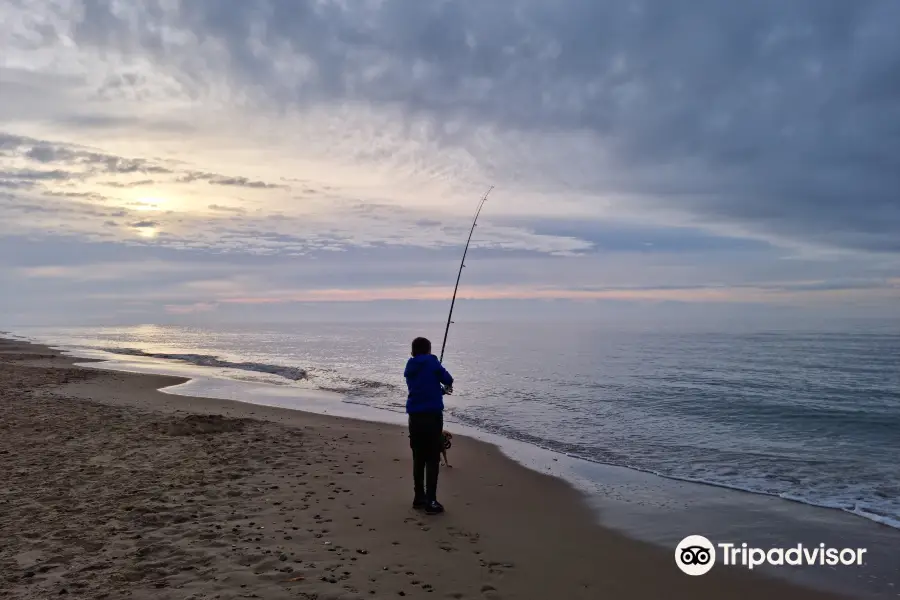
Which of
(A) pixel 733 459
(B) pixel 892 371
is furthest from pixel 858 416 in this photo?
(B) pixel 892 371

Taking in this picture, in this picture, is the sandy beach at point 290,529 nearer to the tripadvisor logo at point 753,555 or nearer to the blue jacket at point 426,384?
the tripadvisor logo at point 753,555

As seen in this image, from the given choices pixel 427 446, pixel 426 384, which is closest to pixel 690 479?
pixel 427 446

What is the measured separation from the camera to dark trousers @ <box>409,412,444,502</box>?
746 cm

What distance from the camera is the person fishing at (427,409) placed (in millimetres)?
7457

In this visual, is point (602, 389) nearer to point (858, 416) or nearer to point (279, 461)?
point (858, 416)

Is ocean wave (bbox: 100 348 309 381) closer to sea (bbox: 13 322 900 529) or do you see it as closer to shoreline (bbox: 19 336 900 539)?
sea (bbox: 13 322 900 529)

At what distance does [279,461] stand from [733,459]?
32.2 ft

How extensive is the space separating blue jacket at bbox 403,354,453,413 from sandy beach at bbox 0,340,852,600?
4.67 ft

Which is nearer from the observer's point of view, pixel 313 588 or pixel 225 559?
pixel 313 588

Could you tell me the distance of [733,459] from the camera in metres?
12.8

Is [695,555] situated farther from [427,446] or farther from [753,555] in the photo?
[427,446]

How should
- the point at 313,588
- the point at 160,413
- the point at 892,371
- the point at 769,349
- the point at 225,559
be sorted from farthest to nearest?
the point at 769,349 → the point at 892,371 → the point at 160,413 → the point at 225,559 → the point at 313,588

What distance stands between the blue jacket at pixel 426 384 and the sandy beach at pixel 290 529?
4.67ft

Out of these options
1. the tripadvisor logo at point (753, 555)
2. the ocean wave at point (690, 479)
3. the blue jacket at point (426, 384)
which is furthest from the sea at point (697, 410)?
the blue jacket at point (426, 384)
